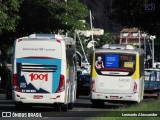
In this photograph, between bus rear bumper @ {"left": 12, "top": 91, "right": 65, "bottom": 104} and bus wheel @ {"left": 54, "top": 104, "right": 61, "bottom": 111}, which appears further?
bus wheel @ {"left": 54, "top": 104, "right": 61, "bottom": 111}

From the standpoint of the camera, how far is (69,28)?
52.4m

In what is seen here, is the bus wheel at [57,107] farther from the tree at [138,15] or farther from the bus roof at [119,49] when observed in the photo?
the tree at [138,15]

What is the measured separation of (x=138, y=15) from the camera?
40812 millimetres

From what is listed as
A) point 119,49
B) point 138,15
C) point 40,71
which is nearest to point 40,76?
point 40,71

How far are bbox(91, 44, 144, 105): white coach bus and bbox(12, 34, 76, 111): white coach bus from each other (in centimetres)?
530

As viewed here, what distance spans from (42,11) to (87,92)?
7267 mm

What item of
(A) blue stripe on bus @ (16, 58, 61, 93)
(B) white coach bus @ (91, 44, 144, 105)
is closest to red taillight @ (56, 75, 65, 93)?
(A) blue stripe on bus @ (16, 58, 61, 93)

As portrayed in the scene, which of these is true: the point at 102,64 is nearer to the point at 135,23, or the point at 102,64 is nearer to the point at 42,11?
the point at 135,23

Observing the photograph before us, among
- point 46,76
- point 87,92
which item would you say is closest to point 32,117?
point 46,76

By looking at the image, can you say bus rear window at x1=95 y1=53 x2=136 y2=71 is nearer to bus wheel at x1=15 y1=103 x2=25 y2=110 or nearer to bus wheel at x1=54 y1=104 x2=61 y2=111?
bus wheel at x1=54 y1=104 x2=61 y2=111

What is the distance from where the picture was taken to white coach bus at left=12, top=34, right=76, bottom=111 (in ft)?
86.7

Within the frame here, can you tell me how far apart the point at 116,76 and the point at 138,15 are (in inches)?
388

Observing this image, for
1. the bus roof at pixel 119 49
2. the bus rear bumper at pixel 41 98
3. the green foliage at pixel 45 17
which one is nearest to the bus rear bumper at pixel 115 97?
the bus roof at pixel 119 49

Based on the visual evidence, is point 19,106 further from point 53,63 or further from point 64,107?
point 53,63
